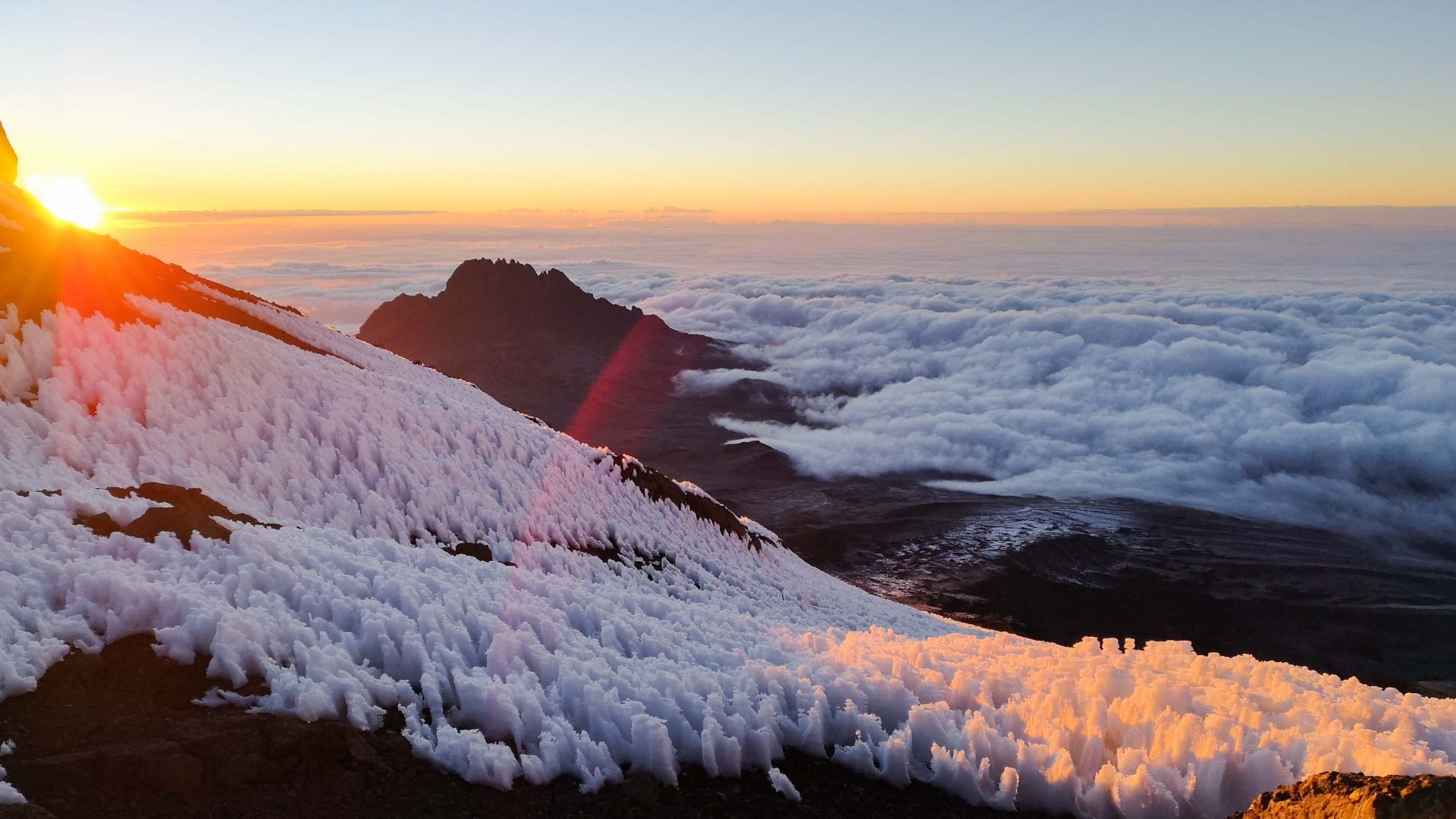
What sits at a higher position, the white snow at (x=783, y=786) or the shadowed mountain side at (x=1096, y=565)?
the white snow at (x=783, y=786)

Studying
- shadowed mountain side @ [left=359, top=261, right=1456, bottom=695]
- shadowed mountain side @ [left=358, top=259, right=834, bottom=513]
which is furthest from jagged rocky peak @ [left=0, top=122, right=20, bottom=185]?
shadowed mountain side @ [left=358, top=259, right=834, bottom=513]

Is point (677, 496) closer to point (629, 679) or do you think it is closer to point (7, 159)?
point (629, 679)

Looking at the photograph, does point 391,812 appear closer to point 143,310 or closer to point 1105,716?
point 1105,716

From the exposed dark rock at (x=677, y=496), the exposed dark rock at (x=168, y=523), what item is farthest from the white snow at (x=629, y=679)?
the exposed dark rock at (x=677, y=496)

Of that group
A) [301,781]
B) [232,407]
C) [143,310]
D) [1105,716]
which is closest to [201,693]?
[301,781]

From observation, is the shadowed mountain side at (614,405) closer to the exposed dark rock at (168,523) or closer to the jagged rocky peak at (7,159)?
the jagged rocky peak at (7,159)

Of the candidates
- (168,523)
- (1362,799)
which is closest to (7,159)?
(168,523)
